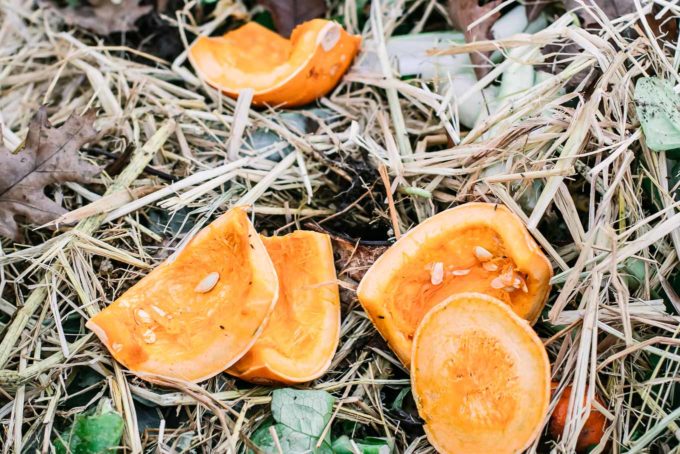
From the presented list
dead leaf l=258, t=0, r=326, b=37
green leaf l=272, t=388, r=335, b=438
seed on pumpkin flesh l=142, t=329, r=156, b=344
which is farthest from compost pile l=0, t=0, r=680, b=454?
dead leaf l=258, t=0, r=326, b=37

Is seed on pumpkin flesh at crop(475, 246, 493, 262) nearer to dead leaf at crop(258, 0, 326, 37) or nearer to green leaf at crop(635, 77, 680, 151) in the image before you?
green leaf at crop(635, 77, 680, 151)

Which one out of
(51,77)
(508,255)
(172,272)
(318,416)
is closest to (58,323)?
(172,272)

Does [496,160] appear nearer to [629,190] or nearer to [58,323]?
[629,190]

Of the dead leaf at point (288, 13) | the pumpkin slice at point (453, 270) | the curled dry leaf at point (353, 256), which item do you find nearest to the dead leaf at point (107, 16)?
the dead leaf at point (288, 13)

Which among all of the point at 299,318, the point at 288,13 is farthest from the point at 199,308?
the point at 288,13

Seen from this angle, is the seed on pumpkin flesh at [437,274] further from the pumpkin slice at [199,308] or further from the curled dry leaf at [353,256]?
the pumpkin slice at [199,308]

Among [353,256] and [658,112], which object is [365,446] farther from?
[658,112]
